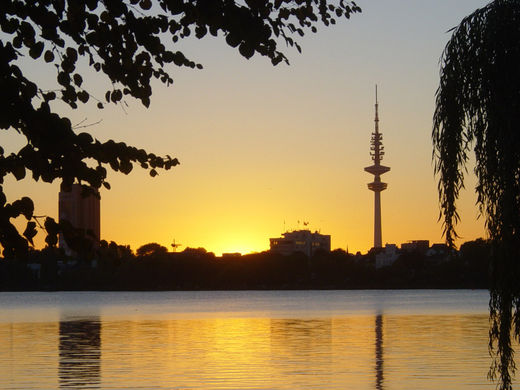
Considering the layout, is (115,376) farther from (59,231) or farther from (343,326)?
(343,326)

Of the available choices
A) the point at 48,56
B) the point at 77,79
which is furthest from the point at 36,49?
the point at 77,79

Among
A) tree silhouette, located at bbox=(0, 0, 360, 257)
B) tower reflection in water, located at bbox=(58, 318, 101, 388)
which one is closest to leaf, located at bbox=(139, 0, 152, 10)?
tree silhouette, located at bbox=(0, 0, 360, 257)

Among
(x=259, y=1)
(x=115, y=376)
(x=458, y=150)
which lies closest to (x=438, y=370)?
(x=115, y=376)

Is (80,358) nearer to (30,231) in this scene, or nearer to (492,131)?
(492,131)

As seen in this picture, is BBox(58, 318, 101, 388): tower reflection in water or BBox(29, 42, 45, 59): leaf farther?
BBox(58, 318, 101, 388): tower reflection in water

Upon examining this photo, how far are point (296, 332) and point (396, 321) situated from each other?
58.3 ft

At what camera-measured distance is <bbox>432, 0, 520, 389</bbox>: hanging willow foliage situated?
12258 millimetres

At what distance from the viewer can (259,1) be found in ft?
31.1

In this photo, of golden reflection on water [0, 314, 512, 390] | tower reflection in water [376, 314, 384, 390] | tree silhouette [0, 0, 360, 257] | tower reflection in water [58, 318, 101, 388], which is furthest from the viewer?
tower reflection in water [58, 318, 101, 388]

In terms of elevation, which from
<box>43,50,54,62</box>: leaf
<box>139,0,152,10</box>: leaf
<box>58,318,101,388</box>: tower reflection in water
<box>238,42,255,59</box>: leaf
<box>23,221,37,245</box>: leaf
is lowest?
<box>58,318,101,388</box>: tower reflection in water

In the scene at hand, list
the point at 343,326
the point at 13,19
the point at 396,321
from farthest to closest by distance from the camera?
1. the point at 396,321
2. the point at 343,326
3. the point at 13,19

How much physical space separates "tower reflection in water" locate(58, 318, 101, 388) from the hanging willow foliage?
870 inches

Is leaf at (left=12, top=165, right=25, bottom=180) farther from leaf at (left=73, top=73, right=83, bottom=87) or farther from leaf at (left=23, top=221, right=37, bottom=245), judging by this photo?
leaf at (left=73, top=73, right=83, bottom=87)

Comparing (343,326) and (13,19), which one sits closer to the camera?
(13,19)
